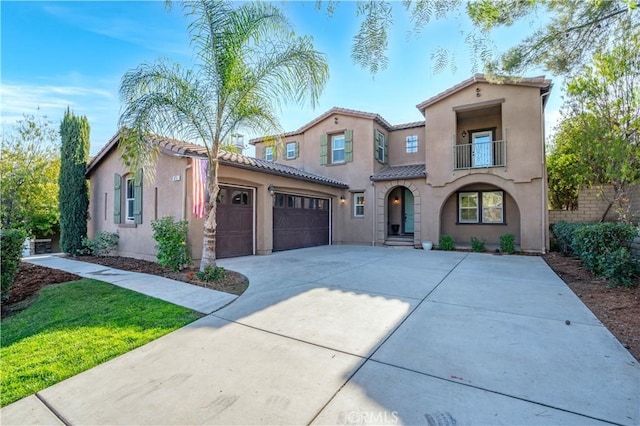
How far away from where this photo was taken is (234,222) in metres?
10.3

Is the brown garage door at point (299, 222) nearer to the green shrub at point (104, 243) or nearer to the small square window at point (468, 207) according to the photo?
the green shrub at point (104, 243)

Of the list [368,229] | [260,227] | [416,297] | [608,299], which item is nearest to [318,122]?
[368,229]

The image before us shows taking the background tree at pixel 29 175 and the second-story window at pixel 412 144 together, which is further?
the second-story window at pixel 412 144

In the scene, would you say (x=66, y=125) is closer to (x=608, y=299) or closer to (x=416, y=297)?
(x=416, y=297)

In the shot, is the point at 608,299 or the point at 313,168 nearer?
the point at 608,299

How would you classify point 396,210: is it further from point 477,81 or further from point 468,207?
point 477,81

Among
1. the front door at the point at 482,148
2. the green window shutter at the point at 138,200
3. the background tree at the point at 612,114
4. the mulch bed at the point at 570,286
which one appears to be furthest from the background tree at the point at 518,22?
the green window shutter at the point at 138,200

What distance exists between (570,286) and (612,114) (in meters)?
5.40

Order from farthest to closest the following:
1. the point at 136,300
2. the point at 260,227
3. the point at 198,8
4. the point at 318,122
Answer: the point at 318,122 < the point at 260,227 < the point at 198,8 < the point at 136,300

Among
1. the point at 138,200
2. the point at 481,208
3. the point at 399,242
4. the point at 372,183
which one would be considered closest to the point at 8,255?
the point at 138,200

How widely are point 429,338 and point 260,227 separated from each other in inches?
331

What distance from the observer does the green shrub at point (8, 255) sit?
204 inches

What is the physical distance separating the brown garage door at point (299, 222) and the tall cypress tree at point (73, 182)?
7827 mm

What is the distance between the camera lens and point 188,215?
838 centimetres
